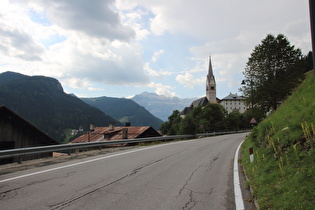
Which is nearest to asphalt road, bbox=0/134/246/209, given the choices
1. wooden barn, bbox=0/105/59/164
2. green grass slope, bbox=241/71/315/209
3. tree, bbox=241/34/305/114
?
green grass slope, bbox=241/71/315/209

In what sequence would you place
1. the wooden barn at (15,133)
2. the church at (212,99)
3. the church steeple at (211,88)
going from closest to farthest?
1. the wooden barn at (15,133)
2. the church at (212,99)
3. the church steeple at (211,88)

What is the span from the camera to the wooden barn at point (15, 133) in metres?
13.7

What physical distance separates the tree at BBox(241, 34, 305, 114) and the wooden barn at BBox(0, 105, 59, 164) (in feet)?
84.8

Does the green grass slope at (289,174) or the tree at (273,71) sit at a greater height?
the tree at (273,71)

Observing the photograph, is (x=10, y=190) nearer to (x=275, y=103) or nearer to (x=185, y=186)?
(x=185, y=186)

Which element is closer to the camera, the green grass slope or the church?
the green grass slope

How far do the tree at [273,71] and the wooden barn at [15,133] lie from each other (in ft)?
84.8

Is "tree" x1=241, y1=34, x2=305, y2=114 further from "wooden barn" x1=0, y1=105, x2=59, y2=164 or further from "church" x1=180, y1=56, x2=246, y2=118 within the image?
"church" x1=180, y1=56, x2=246, y2=118

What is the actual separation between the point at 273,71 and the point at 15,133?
1174 inches

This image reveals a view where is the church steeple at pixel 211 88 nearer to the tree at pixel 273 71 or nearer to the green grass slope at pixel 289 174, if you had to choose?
the tree at pixel 273 71

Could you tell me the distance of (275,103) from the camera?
29.5 meters

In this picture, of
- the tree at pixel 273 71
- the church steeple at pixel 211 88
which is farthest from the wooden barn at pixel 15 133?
the church steeple at pixel 211 88

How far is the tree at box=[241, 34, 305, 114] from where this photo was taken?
28191 mm

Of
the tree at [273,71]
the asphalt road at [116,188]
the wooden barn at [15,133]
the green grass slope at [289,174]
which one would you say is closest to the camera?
the green grass slope at [289,174]
